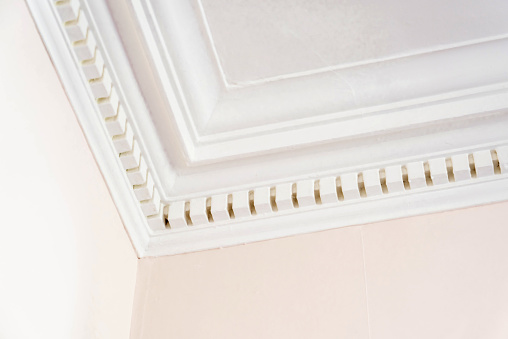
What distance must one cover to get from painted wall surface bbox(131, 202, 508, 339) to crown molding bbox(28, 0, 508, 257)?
0.04 m

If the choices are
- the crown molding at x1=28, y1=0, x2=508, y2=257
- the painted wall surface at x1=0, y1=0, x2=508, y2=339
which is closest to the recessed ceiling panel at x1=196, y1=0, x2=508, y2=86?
the crown molding at x1=28, y1=0, x2=508, y2=257

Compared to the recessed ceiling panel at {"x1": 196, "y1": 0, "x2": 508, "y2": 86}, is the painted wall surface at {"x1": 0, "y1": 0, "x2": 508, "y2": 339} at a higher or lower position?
lower

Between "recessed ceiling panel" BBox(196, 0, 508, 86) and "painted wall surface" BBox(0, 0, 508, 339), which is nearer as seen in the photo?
"painted wall surface" BBox(0, 0, 508, 339)

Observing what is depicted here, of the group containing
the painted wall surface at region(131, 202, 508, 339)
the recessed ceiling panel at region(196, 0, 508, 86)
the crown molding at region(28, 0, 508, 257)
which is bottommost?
the painted wall surface at region(131, 202, 508, 339)

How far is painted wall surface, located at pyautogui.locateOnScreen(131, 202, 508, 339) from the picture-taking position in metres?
1.31

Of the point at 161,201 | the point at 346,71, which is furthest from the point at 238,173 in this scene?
the point at 346,71

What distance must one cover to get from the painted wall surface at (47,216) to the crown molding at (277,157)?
72 millimetres

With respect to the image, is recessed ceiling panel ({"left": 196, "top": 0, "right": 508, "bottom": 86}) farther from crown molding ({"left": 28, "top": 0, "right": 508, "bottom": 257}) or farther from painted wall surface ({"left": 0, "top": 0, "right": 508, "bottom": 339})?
painted wall surface ({"left": 0, "top": 0, "right": 508, "bottom": 339})

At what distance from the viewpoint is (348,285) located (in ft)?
4.52

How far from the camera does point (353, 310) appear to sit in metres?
1.34

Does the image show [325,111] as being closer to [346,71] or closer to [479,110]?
[346,71]

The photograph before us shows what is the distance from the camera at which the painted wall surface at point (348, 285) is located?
4.31 ft

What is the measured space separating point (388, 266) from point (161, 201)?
1.54 ft

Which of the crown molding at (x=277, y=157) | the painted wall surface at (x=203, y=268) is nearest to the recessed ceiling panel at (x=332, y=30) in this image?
the crown molding at (x=277, y=157)
